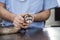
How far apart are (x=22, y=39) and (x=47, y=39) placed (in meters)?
0.12

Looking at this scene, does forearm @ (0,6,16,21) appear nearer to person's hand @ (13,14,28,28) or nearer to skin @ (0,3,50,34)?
skin @ (0,3,50,34)

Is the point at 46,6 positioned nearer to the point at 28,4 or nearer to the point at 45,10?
the point at 45,10

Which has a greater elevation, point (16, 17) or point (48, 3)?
point (48, 3)

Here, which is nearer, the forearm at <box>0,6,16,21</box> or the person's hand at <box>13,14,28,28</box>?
the person's hand at <box>13,14,28,28</box>

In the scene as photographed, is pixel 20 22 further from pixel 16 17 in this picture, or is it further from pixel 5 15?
pixel 5 15

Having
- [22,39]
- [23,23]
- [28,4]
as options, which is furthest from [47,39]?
[28,4]

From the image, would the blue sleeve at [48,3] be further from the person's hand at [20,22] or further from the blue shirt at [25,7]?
the person's hand at [20,22]

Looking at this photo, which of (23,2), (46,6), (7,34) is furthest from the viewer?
(46,6)

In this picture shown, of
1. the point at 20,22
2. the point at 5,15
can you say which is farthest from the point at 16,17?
the point at 5,15

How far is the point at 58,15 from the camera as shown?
2016mm

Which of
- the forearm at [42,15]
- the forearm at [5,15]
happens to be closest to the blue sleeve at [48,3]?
the forearm at [42,15]

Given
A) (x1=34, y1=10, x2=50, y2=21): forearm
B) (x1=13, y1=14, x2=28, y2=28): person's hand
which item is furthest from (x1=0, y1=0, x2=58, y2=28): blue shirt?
(x1=13, y1=14, x2=28, y2=28): person's hand

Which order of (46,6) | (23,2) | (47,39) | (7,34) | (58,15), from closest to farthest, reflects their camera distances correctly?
1. (47,39)
2. (7,34)
3. (23,2)
4. (46,6)
5. (58,15)

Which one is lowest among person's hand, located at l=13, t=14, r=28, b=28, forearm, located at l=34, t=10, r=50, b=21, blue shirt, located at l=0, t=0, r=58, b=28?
person's hand, located at l=13, t=14, r=28, b=28
